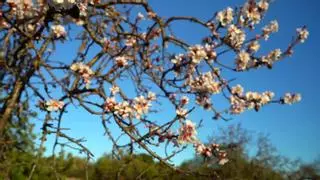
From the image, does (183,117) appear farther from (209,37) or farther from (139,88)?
(139,88)

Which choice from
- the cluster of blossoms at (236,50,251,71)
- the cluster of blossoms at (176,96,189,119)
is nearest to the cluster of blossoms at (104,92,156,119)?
the cluster of blossoms at (176,96,189,119)

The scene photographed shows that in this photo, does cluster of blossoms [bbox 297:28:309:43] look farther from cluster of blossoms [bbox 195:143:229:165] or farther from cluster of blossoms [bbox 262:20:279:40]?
cluster of blossoms [bbox 195:143:229:165]

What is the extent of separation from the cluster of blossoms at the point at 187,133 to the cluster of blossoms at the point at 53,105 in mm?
1339

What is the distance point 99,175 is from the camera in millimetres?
23516

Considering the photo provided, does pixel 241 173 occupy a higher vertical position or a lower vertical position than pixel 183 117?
higher

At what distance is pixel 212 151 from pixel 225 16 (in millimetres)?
1775

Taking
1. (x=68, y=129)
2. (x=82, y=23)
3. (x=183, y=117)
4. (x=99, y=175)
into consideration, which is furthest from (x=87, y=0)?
(x=99, y=175)

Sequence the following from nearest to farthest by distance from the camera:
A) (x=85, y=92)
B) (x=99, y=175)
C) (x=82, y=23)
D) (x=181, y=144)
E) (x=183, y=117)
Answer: (x=183, y=117)
(x=181, y=144)
(x=85, y=92)
(x=82, y=23)
(x=99, y=175)

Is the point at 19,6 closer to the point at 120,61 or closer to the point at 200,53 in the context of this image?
the point at 120,61

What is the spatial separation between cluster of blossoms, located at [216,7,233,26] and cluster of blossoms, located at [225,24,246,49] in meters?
0.10

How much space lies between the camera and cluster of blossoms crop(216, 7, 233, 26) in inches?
221

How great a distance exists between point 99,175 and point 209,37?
1893 centimetres

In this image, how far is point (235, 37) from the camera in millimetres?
5484

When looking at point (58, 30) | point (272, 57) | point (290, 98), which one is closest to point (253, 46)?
point (272, 57)
